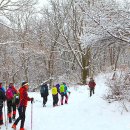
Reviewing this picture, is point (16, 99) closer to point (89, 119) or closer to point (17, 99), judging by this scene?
point (17, 99)

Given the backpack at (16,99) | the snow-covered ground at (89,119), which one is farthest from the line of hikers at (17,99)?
the snow-covered ground at (89,119)

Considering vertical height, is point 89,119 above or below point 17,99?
below

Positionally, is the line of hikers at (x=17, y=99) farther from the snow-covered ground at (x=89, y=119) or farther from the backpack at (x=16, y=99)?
the snow-covered ground at (x=89, y=119)

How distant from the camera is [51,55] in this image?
41.7 metres

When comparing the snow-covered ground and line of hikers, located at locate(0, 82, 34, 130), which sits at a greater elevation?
line of hikers, located at locate(0, 82, 34, 130)

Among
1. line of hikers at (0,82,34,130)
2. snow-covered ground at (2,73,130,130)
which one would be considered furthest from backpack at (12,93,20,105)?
snow-covered ground at (2,73,130,130)

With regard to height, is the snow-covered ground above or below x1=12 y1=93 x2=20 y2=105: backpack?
below

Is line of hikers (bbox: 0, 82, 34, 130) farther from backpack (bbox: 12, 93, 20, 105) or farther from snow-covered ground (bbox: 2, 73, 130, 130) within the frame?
snow-covered ground (bbox: 2, 73, 130, 130)

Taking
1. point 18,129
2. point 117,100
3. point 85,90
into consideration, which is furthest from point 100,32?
point 85,90

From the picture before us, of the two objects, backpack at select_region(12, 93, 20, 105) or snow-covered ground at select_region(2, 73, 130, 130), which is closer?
snow-covered ground at select_region(2, 73, 130, 130)

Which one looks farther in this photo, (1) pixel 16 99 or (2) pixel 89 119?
(1) pixel 16 99

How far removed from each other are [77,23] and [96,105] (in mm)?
22757

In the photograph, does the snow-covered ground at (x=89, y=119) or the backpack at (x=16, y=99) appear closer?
the snow-covered ground at (x=89, y=119)

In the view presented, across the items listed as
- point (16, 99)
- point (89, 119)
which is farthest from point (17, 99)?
point (89, 119)
